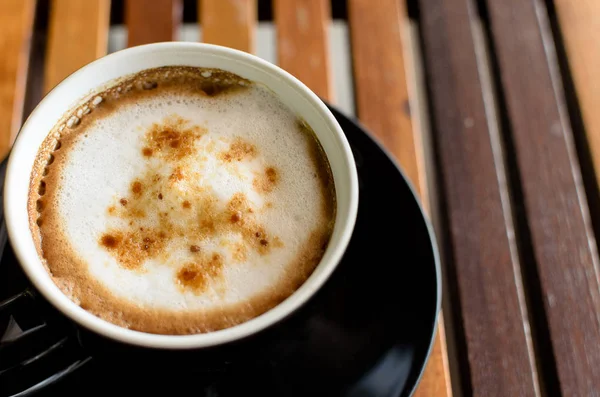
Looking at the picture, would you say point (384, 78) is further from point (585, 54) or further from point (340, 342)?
point (340, 342)

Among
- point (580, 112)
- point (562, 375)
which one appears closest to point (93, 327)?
point (562, 375)

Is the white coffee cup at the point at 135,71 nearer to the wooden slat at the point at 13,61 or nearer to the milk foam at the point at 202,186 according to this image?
the milk foam at the point at 202,186

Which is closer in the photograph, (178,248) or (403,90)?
(178,248)

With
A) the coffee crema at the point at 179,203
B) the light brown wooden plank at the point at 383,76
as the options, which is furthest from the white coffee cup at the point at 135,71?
the light brown wooden plank at the point at 383,76

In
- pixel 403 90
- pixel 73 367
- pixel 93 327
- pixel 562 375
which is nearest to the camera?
pixel 93 327

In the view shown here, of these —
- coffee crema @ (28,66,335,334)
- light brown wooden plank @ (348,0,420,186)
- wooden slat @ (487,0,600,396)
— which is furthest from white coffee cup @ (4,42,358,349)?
wooden slat @ (487,0,600,396)

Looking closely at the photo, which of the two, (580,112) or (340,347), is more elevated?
(580,112)

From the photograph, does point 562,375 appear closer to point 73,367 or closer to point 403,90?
point 403,90
